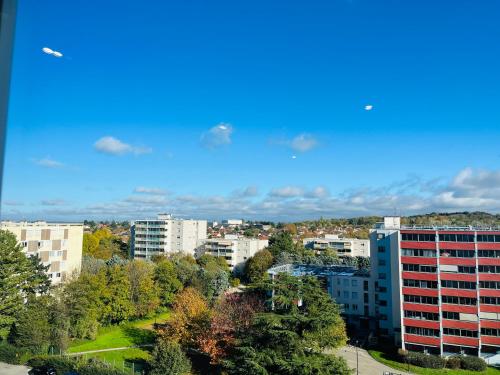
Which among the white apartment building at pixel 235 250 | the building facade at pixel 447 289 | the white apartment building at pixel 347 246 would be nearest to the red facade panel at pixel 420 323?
the building facade at pixel 447 289

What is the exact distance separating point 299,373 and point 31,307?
255 inches

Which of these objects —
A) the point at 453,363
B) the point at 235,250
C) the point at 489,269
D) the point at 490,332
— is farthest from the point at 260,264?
the point at 489,269

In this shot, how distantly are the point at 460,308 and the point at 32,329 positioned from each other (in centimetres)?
1074

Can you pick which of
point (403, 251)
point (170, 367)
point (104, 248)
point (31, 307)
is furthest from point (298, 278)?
point (104, 248)

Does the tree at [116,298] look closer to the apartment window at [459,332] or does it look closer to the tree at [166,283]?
the tree at [166,283]

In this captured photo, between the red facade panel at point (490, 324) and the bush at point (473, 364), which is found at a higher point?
the red facade panel at point (490, 324)

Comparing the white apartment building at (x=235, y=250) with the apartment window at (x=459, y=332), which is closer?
the apartment window at (x=459, y=332)

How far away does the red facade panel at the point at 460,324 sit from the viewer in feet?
35.2

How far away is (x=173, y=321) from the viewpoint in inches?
380

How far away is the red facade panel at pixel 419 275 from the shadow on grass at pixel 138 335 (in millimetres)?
7535

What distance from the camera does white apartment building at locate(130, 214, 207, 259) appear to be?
25625mm

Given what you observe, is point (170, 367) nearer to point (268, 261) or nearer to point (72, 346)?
point (72, 346)

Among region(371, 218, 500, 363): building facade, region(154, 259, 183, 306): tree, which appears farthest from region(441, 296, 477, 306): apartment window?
region(154, 259, 183, 306): tree

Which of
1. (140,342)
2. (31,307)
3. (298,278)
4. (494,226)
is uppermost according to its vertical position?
(494,226)
